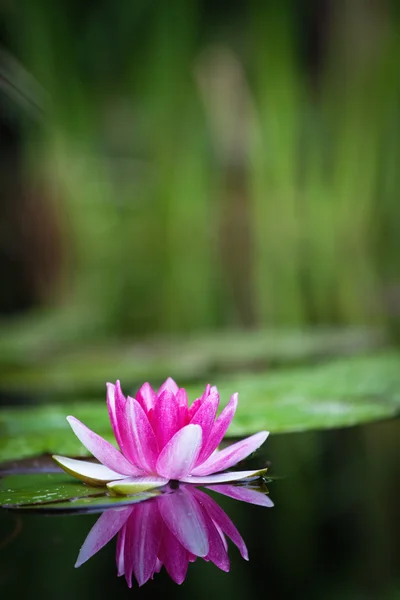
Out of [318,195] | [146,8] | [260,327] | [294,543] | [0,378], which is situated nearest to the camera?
[294,543]

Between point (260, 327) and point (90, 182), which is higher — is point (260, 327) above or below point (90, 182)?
below

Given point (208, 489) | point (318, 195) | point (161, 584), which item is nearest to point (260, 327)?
point (318, 195)

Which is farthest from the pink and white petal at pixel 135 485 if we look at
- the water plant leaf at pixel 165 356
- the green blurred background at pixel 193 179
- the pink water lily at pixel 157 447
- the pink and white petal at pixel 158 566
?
the green blurred background at pixel 193 179

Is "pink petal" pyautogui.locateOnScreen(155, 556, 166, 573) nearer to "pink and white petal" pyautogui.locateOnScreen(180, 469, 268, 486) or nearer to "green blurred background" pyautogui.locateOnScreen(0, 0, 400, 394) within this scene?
"pink and white petal" pyautogui.locateOnScreen(180, 469, 268, 486)

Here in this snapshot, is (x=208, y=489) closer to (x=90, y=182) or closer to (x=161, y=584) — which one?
(x=161, y=584)

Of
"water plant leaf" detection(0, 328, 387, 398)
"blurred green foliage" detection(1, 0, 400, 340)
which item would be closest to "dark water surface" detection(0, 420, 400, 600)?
"water plant leaf" detection(0, 328, 387, 398)

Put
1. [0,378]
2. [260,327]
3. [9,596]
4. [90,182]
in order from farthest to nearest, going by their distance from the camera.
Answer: [90,182] → [260,327] → [0,378] → [9,596]

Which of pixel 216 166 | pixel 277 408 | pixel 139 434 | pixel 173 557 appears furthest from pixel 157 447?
pixel 216 166
